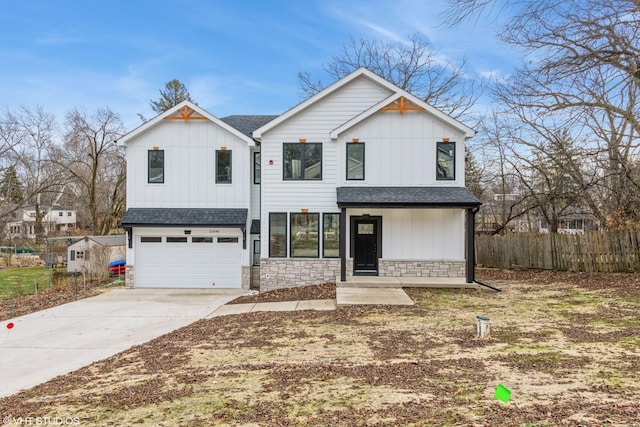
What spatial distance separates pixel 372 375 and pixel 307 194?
967cm

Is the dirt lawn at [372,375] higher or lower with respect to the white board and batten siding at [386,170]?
lower

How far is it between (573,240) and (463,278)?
16.8ft

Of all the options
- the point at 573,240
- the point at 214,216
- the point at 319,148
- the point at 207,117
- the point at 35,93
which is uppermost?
the point at 35,93

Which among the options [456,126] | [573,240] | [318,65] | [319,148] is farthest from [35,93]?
[573,240]

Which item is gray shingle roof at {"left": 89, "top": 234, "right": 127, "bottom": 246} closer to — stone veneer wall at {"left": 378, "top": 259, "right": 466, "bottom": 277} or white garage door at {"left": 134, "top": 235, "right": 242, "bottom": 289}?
white garage door at {"left": 134, "top": 235, "right": 242, "bottom": 289}

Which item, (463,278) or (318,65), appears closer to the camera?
(463,278)

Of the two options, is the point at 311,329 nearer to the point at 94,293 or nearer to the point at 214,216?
the point at 214,216

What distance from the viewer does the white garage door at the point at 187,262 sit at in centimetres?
1544

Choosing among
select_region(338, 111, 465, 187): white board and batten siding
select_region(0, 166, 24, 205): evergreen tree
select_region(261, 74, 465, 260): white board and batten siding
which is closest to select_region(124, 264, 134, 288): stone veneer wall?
select_region(261, 74, 465, 260): white board and batten siding

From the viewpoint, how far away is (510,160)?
74.5 feet

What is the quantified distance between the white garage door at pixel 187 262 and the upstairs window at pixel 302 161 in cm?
351

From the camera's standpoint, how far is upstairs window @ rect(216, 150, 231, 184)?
50.4 ft

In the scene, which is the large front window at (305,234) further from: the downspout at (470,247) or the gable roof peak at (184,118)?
the downspout at (470,247)

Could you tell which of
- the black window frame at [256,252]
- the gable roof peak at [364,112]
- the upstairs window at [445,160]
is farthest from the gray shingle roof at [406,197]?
the black window frame at [256,252]
